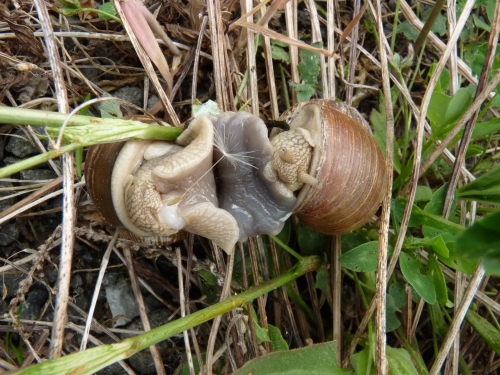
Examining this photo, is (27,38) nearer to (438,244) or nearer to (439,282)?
(438,244)

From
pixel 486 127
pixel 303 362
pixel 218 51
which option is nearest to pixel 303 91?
pixel 218 51

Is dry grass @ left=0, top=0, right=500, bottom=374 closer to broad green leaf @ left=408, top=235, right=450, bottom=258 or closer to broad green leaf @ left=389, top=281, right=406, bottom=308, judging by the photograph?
broad green leaf @ left=389, top=281, right=406, bottom=308

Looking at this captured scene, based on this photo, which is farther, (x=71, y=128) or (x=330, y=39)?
(x=330, y=39)

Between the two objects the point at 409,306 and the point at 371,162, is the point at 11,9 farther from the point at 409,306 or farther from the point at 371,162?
the point at 409,306

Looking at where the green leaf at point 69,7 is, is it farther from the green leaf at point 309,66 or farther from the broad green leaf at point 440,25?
the broad green leaf at point 440,25

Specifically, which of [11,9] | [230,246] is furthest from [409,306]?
[11,9]

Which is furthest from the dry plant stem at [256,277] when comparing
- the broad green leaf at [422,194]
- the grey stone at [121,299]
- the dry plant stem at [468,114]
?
the dry plant stem at [468,114]

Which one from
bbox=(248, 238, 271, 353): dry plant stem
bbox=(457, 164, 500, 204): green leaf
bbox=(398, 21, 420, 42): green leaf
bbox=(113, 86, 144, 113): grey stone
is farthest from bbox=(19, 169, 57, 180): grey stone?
bbox=(398, 21, 420, 42): green leaf
